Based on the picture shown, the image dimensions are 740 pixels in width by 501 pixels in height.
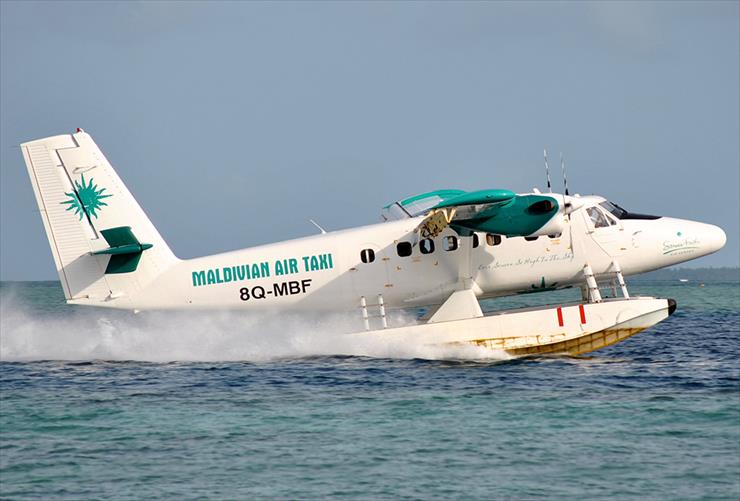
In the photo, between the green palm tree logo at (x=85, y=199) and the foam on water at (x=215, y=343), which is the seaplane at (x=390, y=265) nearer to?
the green palm tree logo at (x=85, y=199)

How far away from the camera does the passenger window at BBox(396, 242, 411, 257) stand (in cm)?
2119

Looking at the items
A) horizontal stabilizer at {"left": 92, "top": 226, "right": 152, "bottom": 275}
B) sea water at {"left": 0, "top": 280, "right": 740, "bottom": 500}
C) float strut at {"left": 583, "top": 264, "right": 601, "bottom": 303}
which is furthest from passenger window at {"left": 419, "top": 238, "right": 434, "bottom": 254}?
horizontal stabilizer at {"left": 92, "top": 226, "right": 152, "bottom": 275}

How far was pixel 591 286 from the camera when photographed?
68.7ft

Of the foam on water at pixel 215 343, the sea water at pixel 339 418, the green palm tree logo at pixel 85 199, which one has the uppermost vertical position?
the green palm tree logo at pixel 85 199

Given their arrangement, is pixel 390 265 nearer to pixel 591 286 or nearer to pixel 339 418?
pixel 591 286

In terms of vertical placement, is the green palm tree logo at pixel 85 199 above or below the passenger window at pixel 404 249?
above

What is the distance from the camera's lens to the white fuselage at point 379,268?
21.1 meters

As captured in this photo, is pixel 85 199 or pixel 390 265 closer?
pixel 85 199

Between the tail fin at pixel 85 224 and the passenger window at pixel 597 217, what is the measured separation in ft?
30.6

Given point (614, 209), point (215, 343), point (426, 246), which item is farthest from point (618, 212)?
point (215, 343)

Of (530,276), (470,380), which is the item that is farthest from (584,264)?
(470,380)

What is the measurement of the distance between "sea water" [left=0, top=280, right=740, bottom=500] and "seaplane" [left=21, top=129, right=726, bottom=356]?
66 cm

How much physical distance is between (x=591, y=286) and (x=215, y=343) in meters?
8.41

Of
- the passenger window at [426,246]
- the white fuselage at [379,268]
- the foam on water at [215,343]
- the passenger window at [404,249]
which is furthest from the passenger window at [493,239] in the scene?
the foam on water at [215,343]
